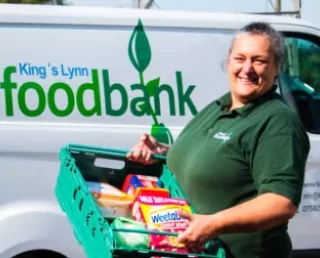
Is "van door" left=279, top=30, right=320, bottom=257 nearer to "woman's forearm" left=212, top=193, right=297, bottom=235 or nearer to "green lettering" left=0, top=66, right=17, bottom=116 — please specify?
"green lettering" left=0, top=66, right=17, bottom=116

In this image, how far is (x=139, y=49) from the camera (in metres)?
4.83

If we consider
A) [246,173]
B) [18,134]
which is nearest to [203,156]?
[246,173]

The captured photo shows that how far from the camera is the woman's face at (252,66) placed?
8.45ft

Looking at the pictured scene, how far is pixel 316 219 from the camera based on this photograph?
5.04 metres

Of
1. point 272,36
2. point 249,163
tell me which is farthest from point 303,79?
point 249,163

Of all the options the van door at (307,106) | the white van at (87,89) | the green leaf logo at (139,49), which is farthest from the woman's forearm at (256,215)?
the van door at (307,106)

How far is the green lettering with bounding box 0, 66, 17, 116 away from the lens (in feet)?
15.1

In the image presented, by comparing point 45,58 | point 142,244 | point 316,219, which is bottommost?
point 316,219

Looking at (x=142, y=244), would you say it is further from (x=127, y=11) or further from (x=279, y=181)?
(x=127, y=11)

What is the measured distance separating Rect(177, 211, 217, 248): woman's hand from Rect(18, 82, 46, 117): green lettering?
8.23 feet

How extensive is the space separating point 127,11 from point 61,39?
454 mm

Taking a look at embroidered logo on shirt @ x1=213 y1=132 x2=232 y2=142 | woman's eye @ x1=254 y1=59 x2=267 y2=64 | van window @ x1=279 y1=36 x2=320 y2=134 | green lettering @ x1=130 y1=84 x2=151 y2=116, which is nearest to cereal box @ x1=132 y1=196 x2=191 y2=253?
embroidered logo on shirt @ x1=213 y1=132 x2=232 y2=142

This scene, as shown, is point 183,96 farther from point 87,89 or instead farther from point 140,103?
point 87,89

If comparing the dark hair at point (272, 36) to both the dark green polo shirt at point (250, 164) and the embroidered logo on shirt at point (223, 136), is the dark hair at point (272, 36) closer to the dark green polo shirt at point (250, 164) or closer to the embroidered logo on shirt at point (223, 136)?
the dark green polo shirt at point (250, 164)
